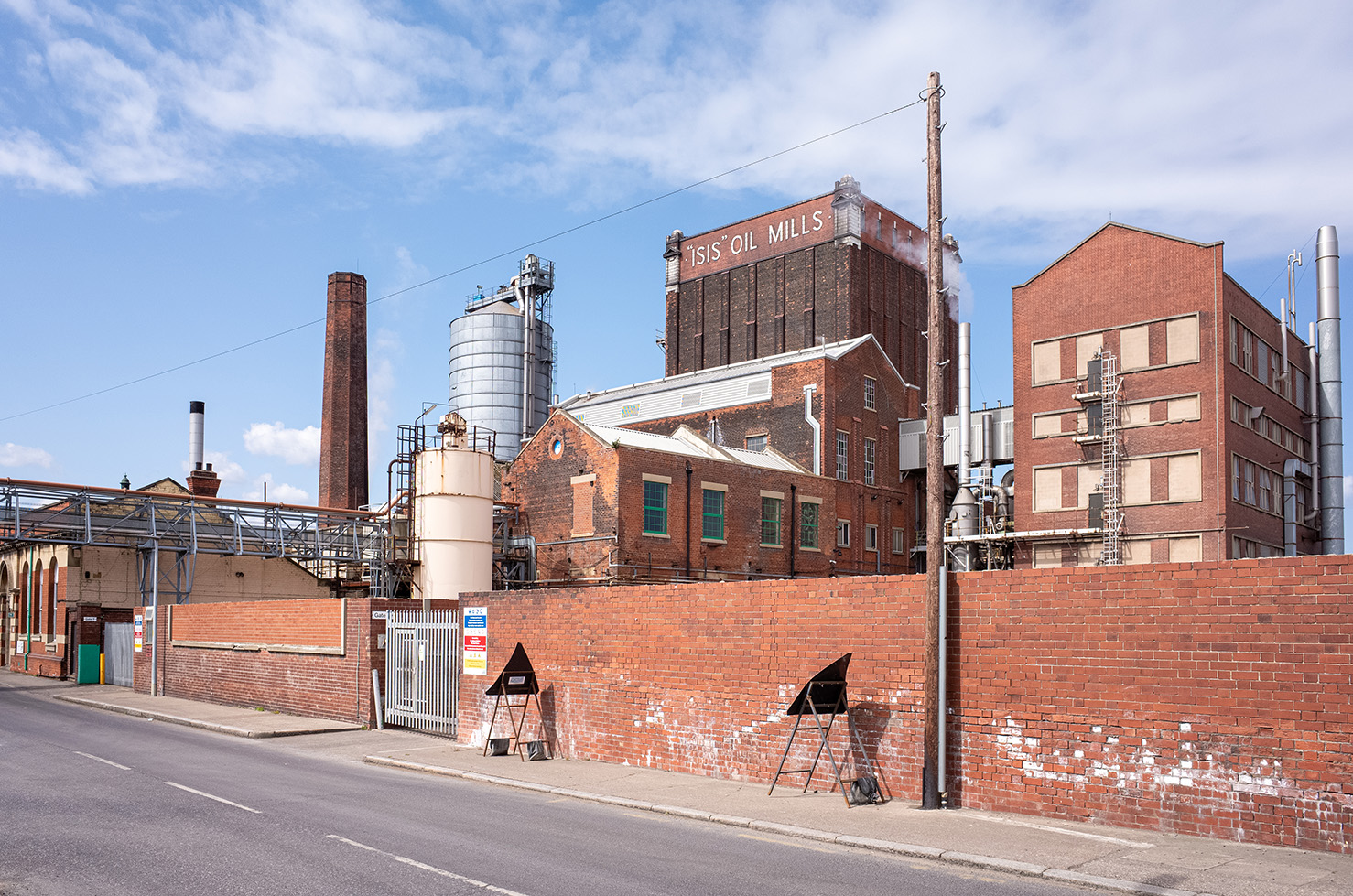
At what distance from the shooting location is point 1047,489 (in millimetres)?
37906

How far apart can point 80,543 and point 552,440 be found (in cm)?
1612

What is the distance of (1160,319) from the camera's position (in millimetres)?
34688

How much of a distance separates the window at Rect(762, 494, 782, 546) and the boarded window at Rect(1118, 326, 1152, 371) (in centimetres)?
1309

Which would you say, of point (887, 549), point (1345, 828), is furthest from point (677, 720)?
point (887, 549)

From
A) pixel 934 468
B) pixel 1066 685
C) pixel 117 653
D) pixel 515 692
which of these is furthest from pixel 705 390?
pixel 1066 685

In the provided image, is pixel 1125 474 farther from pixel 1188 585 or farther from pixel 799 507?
pixel 1188 585

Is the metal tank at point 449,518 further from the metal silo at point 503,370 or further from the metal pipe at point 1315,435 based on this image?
the metal silo at point 503,370

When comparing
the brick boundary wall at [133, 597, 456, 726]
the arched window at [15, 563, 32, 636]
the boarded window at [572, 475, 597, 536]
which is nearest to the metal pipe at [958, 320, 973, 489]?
the boarded window at [572, 475, 597, 536]

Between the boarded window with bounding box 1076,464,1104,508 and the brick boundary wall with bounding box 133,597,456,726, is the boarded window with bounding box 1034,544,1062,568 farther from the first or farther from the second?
the brick boundary wall with bounding box 133,597,456,726

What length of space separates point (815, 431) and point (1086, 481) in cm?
1079

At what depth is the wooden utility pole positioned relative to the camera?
12.2 meters

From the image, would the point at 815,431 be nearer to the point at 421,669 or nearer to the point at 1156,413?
the point at 1156,413

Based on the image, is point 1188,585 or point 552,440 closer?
point 1188,585

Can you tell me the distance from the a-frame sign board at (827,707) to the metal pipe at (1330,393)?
31588 millimetres
